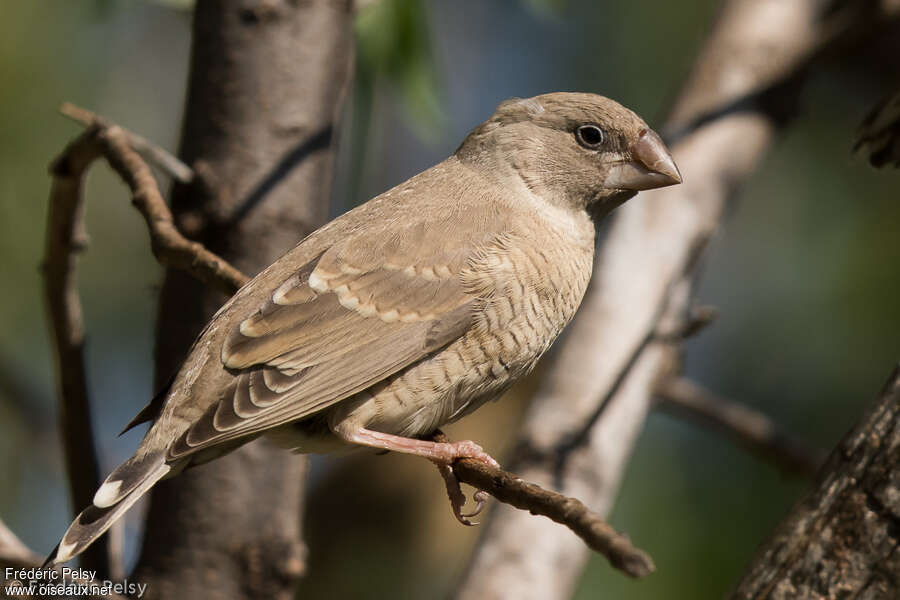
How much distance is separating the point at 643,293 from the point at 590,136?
3.94 ft

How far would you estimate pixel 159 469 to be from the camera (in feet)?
9.67

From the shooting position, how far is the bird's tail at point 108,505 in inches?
107

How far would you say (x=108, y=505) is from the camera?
2762 millimetres

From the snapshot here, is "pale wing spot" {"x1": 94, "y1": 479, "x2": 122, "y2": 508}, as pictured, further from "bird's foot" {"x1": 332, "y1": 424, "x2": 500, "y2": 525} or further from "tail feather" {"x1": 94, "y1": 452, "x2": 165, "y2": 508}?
"bird's foot" {"x1": 332, "y1": 424, "x2": 500, "y2": 525}

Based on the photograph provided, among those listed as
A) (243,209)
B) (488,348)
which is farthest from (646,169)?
(243,209)

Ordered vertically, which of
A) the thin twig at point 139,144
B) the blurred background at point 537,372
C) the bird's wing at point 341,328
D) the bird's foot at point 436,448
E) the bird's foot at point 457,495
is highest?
the thin twig at point 139,144

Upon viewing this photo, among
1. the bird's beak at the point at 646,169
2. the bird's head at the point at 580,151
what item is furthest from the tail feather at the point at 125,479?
the bird's beak at the point at 646,169

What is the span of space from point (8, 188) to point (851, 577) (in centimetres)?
518

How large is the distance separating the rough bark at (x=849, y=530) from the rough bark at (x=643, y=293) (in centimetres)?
132

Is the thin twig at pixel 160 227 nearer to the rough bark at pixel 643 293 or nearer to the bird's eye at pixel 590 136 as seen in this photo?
the bird's eye at pixel 590 136

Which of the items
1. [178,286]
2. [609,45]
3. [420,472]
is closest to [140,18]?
[609,45]

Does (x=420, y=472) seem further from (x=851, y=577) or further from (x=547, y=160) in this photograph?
(x=851, y=577)

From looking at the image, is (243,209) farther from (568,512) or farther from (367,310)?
(568,512)

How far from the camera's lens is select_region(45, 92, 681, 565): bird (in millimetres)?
3072
